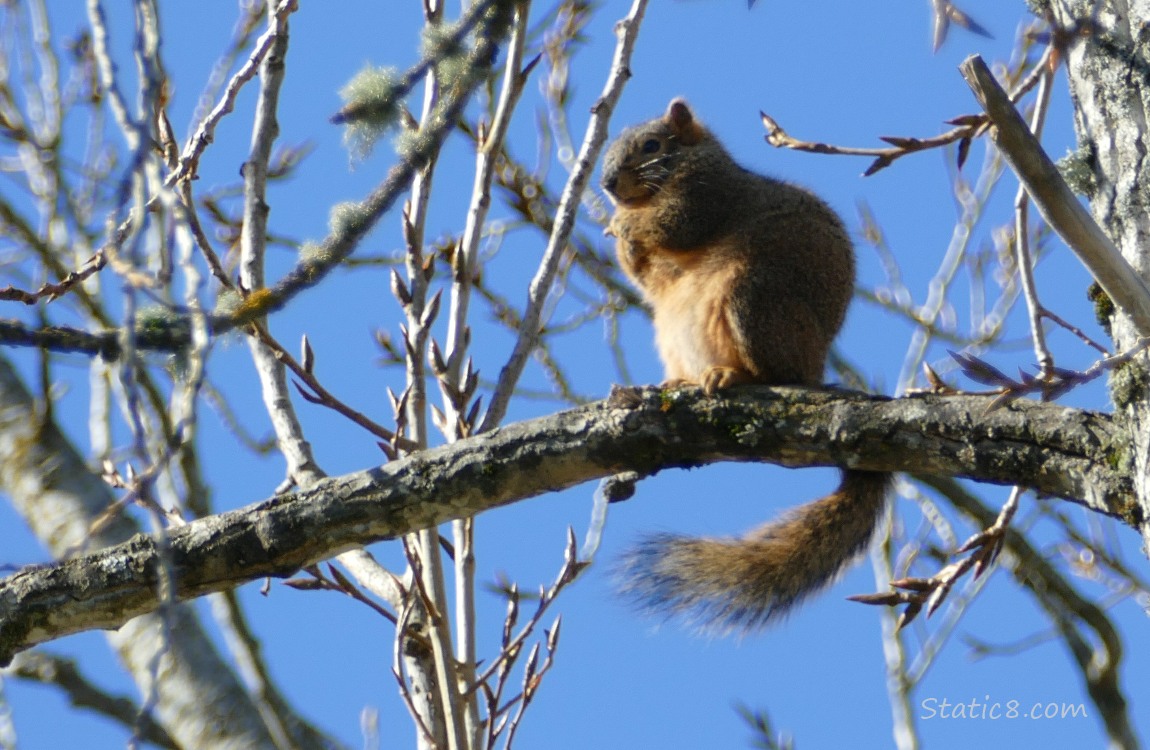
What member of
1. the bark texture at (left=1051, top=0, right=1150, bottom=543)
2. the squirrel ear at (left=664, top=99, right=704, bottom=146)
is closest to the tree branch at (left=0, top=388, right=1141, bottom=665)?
the bark texture at (left=1051, top=0, right=1150, bottom=543)

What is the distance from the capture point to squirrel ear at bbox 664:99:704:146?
4.62 metres

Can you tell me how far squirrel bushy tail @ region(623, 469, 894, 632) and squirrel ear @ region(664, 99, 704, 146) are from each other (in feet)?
6.60

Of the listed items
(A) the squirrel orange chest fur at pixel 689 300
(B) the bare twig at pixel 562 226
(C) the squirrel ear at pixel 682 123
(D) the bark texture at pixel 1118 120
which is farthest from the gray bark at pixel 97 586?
(C) the squirrel ear at pixel 682 123

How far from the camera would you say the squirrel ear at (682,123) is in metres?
4.62

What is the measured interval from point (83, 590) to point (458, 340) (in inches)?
36.0

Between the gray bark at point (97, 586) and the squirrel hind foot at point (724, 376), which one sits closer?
the gray bark at point (97, 586)

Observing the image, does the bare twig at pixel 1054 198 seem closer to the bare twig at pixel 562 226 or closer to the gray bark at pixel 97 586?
the bare twig at pixel 562 226

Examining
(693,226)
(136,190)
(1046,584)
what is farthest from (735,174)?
(136,190)

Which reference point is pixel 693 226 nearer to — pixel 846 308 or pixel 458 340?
pixel 846 308

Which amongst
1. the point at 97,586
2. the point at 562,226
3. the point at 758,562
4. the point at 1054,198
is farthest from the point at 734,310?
the point at 97,586

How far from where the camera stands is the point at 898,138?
2078 millimetres

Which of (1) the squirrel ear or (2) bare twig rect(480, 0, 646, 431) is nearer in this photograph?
(2) bare twig rect(480, 0, 646, 431)

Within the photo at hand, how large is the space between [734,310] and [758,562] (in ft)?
2.55

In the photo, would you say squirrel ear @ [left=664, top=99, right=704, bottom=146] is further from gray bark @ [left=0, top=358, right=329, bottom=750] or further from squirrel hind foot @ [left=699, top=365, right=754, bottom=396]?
gray bark @ [left=0, top=358, right=329, bottom=750]
